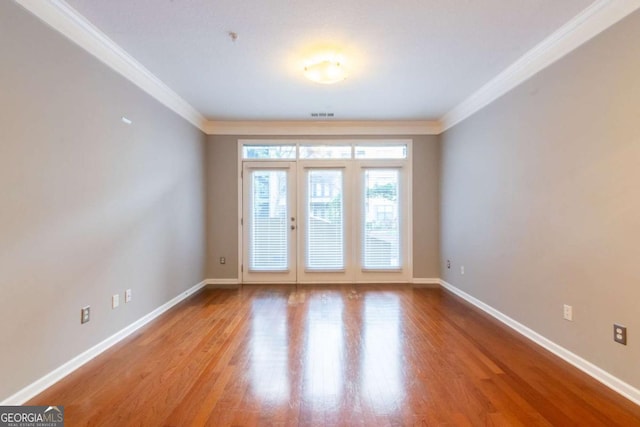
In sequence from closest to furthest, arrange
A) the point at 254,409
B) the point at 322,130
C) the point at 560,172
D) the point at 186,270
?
the point at 254,409
the point at 560,172
the point at 186,270
the point at 322,130

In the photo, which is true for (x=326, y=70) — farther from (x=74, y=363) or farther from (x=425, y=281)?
(x=425, y=281)

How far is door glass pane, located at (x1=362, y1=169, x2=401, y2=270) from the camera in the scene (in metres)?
5.04

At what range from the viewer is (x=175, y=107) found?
3900mm

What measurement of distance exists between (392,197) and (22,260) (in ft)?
14.6

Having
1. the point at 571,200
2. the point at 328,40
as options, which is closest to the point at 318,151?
the point at 328,40

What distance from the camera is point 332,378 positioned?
216 centimetres

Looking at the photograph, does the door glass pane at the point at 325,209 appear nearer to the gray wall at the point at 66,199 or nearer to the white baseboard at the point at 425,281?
the white baseboard at the point at 425,281

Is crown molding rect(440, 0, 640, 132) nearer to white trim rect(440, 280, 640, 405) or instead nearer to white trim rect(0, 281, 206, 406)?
white trim rect(440, 280, 640, 405)

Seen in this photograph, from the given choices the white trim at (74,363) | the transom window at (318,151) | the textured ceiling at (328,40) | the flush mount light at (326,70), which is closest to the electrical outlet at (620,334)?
the textured ceiling at (328,40)

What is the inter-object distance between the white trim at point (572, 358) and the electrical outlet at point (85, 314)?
3826 mm

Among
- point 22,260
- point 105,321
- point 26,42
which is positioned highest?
point 26,42

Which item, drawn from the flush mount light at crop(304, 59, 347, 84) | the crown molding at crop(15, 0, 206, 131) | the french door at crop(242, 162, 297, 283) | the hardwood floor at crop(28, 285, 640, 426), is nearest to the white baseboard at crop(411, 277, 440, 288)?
the hardwood floor at crop(28, 285, 640, 426)

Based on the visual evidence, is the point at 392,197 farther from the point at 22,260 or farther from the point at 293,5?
the point at 22,260

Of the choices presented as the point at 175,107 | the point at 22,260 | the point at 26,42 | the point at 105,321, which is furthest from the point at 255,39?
the point at 105,321
